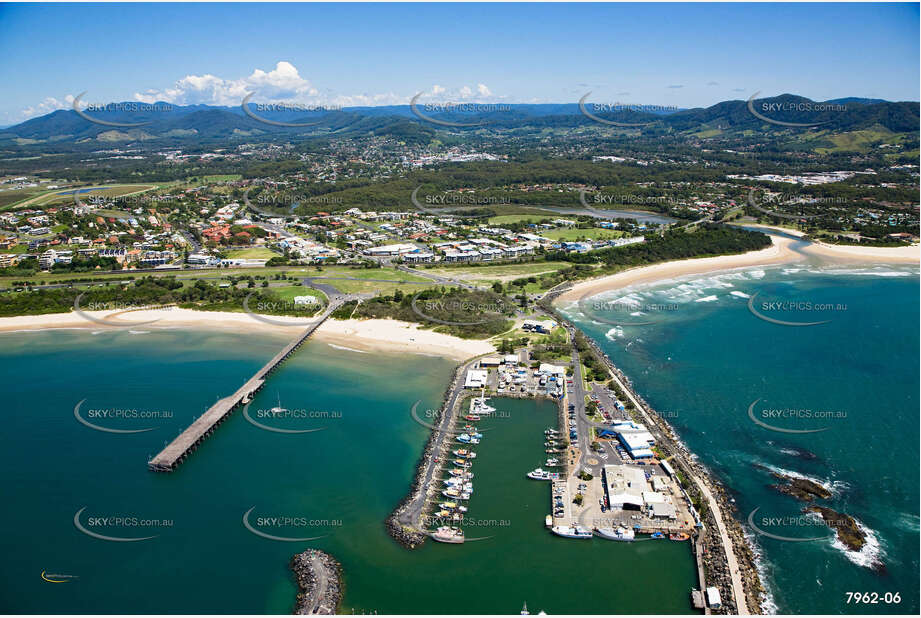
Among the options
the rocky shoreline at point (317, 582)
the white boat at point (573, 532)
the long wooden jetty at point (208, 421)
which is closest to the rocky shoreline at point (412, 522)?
the rocky shoreline at point (317, 582)

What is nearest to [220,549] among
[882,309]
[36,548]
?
[36,548]

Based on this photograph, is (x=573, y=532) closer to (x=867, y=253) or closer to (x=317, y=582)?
(x=317, y=582)

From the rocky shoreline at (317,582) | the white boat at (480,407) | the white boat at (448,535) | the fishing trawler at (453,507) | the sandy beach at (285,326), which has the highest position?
Answer: the sandy beach at (285,326)

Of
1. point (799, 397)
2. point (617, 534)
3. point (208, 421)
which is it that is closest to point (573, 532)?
point (617, 534)

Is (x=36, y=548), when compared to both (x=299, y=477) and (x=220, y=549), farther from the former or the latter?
(x=299, y=477)

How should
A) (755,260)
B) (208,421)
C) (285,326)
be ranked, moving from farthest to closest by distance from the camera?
(755,260) → (285,326) → (208,421)

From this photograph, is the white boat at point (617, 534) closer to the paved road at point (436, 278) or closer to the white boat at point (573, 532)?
the white boat at point (573, 532)
